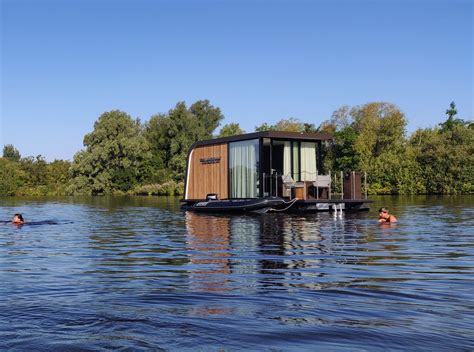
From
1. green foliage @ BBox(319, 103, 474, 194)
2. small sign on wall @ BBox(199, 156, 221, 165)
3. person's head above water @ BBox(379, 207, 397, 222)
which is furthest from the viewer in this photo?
green foliage @ BBox(319, 103, 474, 194)

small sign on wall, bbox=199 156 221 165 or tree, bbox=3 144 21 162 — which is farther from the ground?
tree, bbox=3 144 21 162

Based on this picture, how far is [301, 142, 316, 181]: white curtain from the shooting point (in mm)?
29719

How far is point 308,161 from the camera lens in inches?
1177

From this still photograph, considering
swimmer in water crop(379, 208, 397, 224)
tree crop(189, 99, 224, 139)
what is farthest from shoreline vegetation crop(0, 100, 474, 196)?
swimmer in water crop(379, 208, 397, 224)

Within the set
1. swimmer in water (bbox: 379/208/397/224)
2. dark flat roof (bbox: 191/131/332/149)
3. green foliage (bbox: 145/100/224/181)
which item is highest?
green foliage (bbox: 145/100/224/181)

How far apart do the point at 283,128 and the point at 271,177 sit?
53.7 metres

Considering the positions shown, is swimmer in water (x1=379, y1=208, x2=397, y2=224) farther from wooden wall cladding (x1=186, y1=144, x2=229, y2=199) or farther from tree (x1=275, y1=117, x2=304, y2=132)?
tree (x1=275, y1=117, x2=304, y2=132)

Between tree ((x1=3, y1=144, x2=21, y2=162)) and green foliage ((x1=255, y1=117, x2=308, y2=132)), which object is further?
tree ((x1=3, y1=144, x2=21, y2=162))

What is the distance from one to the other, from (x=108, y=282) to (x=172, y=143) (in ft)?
229

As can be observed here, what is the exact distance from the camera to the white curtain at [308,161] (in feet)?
97.5

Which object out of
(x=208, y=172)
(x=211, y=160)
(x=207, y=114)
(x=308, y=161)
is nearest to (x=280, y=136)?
(x=308, y=161)

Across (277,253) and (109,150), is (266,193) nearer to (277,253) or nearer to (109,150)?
(277,253)

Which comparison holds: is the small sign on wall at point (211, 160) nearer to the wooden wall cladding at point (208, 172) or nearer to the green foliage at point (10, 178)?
the wooden wall cladding at point (208, 172)

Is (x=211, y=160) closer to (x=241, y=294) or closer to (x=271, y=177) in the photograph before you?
(x=271, y=177)
